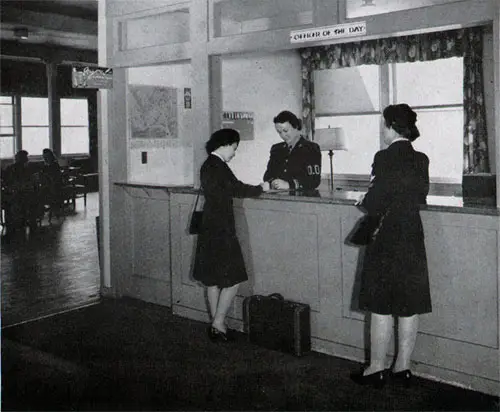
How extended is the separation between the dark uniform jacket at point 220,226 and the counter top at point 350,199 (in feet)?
0.83

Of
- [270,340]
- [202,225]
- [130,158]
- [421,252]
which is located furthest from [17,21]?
[421,252]

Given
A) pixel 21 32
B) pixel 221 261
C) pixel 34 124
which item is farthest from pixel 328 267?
pixel 34 124

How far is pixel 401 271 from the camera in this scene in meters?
3.69

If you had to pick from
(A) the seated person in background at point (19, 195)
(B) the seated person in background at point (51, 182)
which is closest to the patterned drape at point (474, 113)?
(A) the seated person in background at point (19, 195)

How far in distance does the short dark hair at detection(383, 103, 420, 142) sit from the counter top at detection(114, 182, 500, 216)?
1.68ft

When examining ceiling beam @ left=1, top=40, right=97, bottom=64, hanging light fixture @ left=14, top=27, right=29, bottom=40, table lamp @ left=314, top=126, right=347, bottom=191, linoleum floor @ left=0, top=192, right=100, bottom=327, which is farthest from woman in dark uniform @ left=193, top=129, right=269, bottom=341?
ceiling beam @ left=1, top=40, right=97, bottom=64

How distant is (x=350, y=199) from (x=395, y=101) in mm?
3992

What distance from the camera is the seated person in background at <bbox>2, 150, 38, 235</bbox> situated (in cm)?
1024

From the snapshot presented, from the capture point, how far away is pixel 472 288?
382 centimetres

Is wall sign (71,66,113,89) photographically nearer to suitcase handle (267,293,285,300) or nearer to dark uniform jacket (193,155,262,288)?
dark uniform jacket (193,155,262,288)

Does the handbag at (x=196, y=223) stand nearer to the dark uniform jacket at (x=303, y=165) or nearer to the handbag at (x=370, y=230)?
the dark uniform jacket at (x=303, y=165)

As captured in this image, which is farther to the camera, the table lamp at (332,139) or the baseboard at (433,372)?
the table lamp at (332,139)

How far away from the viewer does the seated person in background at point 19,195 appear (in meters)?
10.2

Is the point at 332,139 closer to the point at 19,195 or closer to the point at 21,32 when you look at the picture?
the point at 19,195
